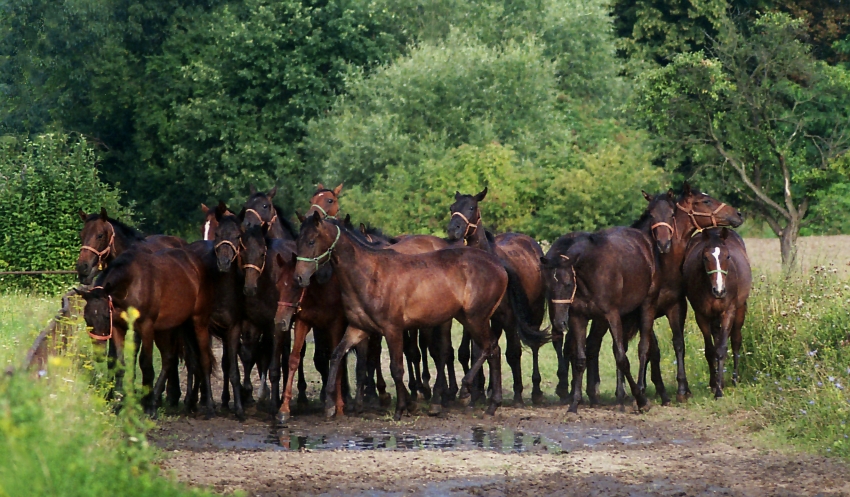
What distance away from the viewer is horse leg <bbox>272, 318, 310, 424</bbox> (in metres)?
13.1

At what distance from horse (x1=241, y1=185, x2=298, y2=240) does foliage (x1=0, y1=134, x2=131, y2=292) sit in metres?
11.0

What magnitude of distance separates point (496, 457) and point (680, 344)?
15.7 feet

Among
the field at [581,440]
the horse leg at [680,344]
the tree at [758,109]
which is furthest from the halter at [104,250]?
the tree at [758,109]

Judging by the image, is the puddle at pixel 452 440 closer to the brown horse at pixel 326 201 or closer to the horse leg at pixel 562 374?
the horse leg at pixel 562 374

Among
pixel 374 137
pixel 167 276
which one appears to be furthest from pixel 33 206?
pixel 167 276

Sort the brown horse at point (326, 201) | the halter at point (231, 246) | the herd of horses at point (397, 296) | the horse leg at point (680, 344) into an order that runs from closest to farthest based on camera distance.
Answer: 1. the herd of horses at point (397, 296)
2. the halter at point (231, 246)
3. the horse leg at point (680, 344)
4. the brown horse at point (326, 201)

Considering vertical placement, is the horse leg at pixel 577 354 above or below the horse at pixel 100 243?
below

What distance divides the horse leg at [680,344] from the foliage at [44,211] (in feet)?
45.3

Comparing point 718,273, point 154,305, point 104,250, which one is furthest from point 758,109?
point 154,305

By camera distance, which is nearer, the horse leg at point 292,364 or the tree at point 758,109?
the horse leg at point 292,364

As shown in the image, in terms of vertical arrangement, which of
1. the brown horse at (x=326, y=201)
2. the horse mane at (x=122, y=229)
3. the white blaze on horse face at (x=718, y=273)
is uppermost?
the brown horse at (x=326, y=201)

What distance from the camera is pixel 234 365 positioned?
44.2 feet

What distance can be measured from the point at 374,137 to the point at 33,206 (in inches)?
403

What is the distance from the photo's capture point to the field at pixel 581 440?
912cm
